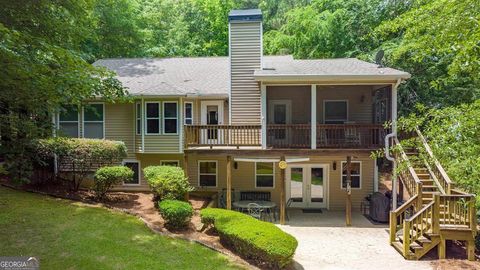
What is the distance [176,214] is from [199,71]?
9.49 m

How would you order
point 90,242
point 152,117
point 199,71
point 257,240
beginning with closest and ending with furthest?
1. point 257,240
2. point 90,242
3. point 152,117
4. point 199,71

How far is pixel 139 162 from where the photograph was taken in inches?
605

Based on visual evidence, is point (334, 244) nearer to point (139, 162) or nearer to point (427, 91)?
point (139, 162)

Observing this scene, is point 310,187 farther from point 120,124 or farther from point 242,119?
point 120,124

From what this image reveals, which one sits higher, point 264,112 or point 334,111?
point 334,111

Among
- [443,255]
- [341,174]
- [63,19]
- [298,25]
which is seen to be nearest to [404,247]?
[443,255]

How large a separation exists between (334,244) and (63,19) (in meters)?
10.3

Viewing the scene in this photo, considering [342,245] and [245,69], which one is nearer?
[342,245]

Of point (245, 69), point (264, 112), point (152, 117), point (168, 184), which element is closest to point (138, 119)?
point (152, 117)

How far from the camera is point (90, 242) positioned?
8.50 meters

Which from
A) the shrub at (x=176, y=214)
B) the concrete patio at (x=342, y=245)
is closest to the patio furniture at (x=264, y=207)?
the concrete patio at (x=342, y=245)

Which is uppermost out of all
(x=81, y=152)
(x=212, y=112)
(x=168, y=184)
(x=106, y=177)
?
(x=212, y=112)

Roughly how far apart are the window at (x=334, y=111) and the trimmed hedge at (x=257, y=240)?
24.8 feet

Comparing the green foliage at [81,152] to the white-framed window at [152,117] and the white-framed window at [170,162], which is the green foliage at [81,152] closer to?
the white-framed window at [152,117]
